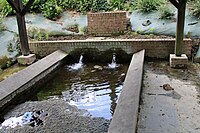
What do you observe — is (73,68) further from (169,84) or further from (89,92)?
(169,84)

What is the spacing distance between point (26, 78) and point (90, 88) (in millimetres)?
1340

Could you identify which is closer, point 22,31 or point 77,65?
point 22,31

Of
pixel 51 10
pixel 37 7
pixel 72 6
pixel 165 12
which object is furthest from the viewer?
pixel 72 6

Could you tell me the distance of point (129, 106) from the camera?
3361 millimetres

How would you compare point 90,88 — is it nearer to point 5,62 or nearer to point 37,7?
point 5,62

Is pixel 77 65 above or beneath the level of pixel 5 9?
beneath

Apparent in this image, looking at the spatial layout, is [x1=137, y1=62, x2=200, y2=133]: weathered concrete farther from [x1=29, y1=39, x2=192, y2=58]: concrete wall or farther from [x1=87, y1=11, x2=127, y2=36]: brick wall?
[x1=87, y1=11, x2=127, y2=36]: brick wall

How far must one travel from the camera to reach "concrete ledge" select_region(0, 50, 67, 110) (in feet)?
13.9

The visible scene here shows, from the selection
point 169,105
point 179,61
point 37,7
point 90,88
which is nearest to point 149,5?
point 179,61

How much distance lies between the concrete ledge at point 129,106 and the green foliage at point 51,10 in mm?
5276

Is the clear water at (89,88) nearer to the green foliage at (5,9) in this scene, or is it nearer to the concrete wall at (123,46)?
the concrete wall at (123,46)

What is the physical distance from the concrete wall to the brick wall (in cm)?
148

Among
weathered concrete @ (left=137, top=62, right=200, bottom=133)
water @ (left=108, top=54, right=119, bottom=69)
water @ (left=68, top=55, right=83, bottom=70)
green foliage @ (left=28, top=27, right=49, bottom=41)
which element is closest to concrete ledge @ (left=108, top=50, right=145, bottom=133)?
weathered concrete @ (left=137, top=62, right=200, bottom=133)

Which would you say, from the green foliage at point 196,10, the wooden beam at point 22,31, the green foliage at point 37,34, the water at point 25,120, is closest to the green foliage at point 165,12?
the green foliage at point 196,10
